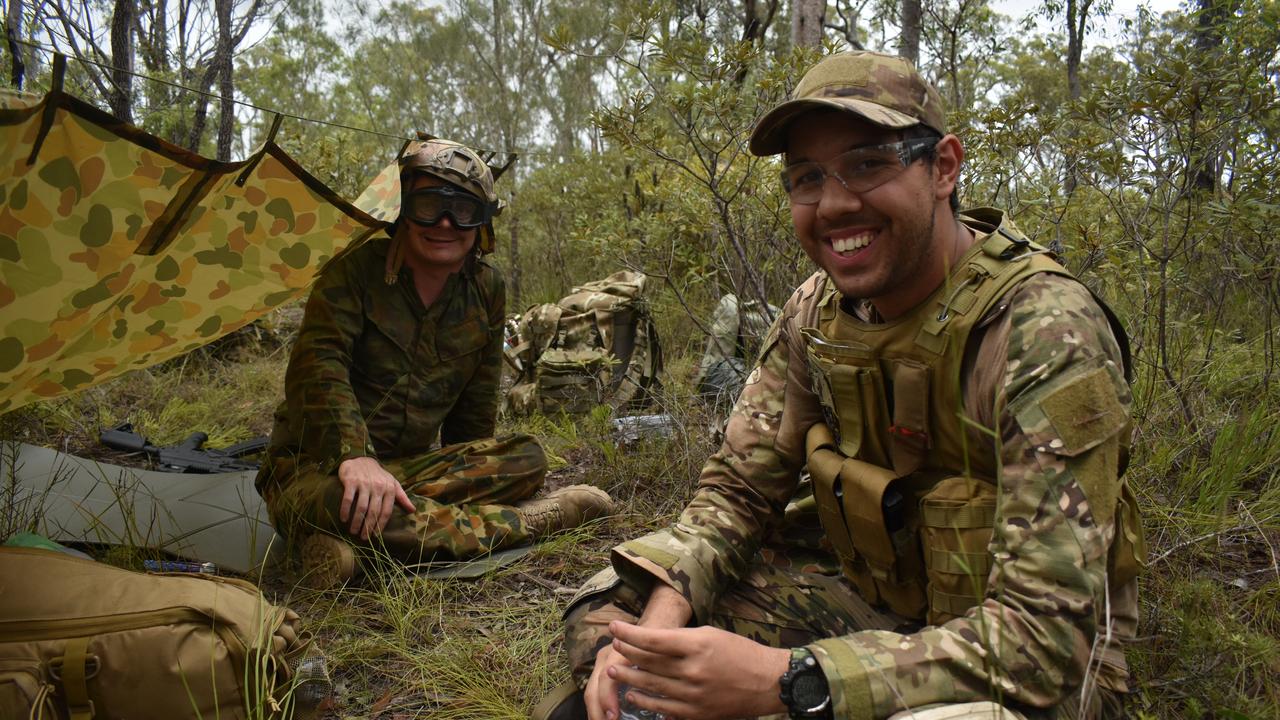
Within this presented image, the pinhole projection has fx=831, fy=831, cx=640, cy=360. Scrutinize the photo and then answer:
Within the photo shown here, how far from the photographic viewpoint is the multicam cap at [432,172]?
3172 millimetres

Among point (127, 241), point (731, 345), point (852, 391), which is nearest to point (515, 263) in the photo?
point (731, 345)

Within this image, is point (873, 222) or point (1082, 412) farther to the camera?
point (873, 222)

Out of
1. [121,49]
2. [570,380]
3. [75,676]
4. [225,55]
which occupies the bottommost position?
[75,676]

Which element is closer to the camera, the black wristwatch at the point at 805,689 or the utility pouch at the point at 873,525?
the black wristwatch at the point at 805,689

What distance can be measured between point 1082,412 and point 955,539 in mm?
357

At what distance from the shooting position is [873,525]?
175 centimetres

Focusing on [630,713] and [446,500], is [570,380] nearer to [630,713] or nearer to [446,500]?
[446,500]

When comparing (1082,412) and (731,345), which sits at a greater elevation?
(1082,412)

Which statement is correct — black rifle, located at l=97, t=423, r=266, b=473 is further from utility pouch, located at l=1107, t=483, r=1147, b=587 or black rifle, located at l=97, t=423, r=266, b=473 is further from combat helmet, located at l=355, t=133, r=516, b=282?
utility pouch, located at l=1107, t=483, r=1147, b=587

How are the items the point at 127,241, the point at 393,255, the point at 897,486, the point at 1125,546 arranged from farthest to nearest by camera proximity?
the point at 393,255, the point at 127,241, the point at 897,486, the point at 1125,546

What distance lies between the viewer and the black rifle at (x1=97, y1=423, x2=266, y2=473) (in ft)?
13.4

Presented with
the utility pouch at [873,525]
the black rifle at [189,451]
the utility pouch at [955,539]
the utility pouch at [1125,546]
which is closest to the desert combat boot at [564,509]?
the black rifle at [189,451]

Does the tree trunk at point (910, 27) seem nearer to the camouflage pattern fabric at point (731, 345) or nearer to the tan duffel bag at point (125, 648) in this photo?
the camouflage pattern fabric at point (731, 345)

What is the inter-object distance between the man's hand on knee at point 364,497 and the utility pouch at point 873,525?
164 centimetres
